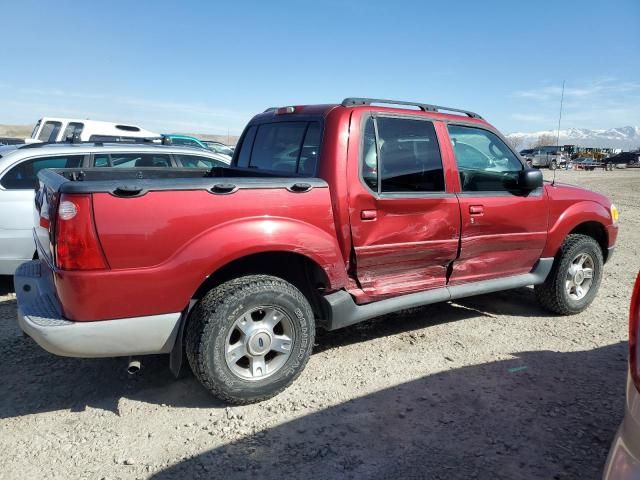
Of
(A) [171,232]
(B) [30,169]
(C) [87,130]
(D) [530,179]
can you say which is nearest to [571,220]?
(D) [530,179]

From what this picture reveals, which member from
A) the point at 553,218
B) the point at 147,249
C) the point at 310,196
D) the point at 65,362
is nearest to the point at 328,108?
the point at 310,196

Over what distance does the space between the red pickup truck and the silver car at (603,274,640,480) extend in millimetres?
1911

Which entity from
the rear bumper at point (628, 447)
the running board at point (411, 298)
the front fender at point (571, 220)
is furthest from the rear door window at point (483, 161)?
Result: the rear bumper at point (628, 447)

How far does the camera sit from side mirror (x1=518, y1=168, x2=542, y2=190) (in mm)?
4086

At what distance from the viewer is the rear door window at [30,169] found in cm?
488

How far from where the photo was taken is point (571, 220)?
4520 millimetres

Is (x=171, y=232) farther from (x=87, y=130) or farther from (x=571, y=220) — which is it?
(x=87, y=130)

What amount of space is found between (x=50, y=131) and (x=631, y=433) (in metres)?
13.6

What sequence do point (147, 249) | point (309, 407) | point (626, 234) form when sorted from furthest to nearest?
1. point (626, 234)
2. point (309, 407)
3. point (147, 249)

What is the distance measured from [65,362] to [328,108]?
272cm

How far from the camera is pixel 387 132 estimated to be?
11.8ft

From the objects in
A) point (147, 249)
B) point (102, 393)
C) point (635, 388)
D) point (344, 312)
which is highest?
point (147, 249)

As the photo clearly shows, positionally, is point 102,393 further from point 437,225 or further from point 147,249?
point 437,225

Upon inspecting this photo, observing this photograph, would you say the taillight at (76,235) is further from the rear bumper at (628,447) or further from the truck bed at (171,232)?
the rear bumper at (628,447)
